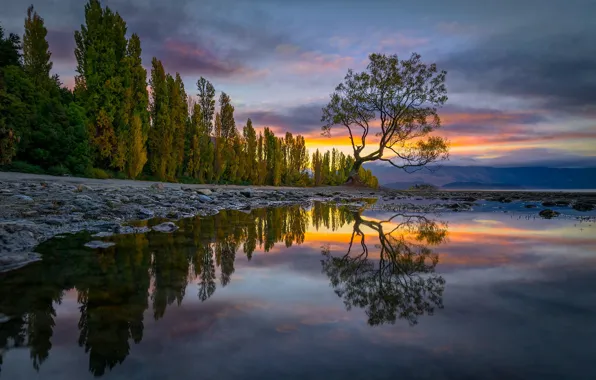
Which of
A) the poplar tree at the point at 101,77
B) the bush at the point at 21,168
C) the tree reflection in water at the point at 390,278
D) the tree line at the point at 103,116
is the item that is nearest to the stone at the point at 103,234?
the tree reflection in water at the point at 390,278

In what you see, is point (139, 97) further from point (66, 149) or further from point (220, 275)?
point (220, 275)

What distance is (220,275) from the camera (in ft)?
9.47

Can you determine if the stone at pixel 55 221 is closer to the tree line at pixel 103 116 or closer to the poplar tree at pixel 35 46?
the tree line at pixel 103 116

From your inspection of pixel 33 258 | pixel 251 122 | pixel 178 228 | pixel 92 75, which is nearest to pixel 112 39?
pixel 92 75

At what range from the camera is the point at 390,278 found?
2729 mm

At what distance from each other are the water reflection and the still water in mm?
13

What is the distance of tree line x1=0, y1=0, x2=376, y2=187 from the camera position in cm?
1802

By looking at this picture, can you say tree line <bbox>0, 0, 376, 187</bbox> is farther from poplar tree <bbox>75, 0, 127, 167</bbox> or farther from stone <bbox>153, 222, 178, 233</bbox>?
stone <bbox>153, 222, 178, 233</bbox>

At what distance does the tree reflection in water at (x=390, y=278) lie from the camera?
2.05m

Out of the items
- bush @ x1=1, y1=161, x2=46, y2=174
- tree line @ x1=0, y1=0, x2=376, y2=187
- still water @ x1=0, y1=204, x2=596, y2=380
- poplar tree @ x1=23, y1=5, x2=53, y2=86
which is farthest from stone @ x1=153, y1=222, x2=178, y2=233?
poplar tree @ x1=23, y1=5, x2=53, y2=86

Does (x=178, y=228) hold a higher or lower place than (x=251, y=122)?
lower

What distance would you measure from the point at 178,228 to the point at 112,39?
24054 millimetres

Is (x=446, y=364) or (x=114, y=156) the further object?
(x=114, y=156)

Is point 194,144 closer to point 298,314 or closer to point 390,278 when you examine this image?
point 390,278
